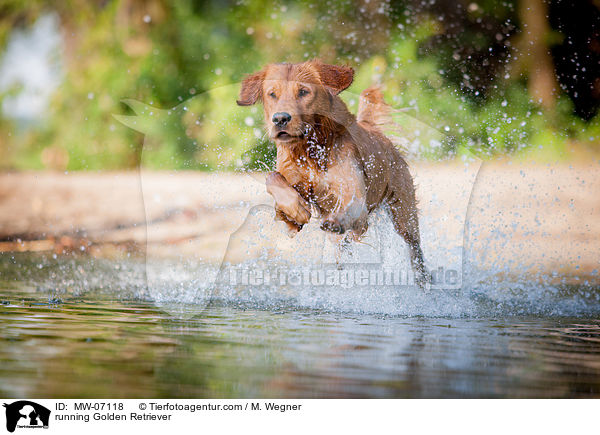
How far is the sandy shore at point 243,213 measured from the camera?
7.33 meters

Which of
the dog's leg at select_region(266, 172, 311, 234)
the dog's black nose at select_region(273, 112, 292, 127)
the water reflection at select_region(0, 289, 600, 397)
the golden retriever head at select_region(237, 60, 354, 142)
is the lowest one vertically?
the water reflection at select_region(0, 289, 600, 397)

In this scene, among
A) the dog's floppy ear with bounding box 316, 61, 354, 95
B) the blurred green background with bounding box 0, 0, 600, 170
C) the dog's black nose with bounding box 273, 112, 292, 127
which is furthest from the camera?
the blurred green background with bounding box 0, 0, 600, 170

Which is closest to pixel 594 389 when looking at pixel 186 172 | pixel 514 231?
pixel 514 231

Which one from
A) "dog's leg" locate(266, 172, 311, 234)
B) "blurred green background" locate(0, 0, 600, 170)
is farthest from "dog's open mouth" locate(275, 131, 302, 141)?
"blurred green background" locate(0, 0, 600, 170)

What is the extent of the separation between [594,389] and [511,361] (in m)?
0.47

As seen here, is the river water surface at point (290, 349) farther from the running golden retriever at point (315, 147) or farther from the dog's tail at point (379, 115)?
the dog's tail at point (379, 115)

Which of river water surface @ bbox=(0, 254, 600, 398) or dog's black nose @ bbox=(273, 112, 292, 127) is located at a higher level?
dog's black nose @ bbox=(273, 112, 292, 127)

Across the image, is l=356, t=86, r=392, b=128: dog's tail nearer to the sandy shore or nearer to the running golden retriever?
the running golden retriever

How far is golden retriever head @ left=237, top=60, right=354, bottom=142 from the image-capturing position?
15.9ft

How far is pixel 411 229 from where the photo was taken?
6.33 metres
